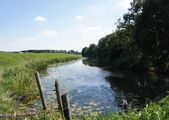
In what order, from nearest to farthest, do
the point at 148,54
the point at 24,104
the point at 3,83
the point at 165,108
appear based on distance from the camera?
the point at 165,108 → the point at 24,104 → the point at 3,83 → the point at 148,54

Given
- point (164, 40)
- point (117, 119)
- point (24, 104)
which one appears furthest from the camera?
point (164, 40)

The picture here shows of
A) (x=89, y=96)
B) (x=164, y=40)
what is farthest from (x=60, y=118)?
(x=164, y=40)

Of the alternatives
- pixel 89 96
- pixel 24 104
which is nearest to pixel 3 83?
pixel 24 104

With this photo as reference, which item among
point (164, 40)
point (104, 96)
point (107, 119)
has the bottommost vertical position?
point (104, 96)

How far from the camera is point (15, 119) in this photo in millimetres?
13086

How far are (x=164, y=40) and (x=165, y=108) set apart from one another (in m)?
32.3

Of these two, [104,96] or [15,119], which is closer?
[15,119]

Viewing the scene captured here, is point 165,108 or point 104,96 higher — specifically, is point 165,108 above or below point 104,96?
above

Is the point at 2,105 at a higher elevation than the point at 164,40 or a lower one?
lower

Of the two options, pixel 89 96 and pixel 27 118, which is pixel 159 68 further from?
pixel 27 118

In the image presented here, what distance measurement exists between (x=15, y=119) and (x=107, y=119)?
4178 millimetres

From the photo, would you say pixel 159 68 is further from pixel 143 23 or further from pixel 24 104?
pixel 24 104

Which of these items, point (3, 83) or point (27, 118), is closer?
point (27, 118)

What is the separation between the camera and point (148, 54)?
46375mm
